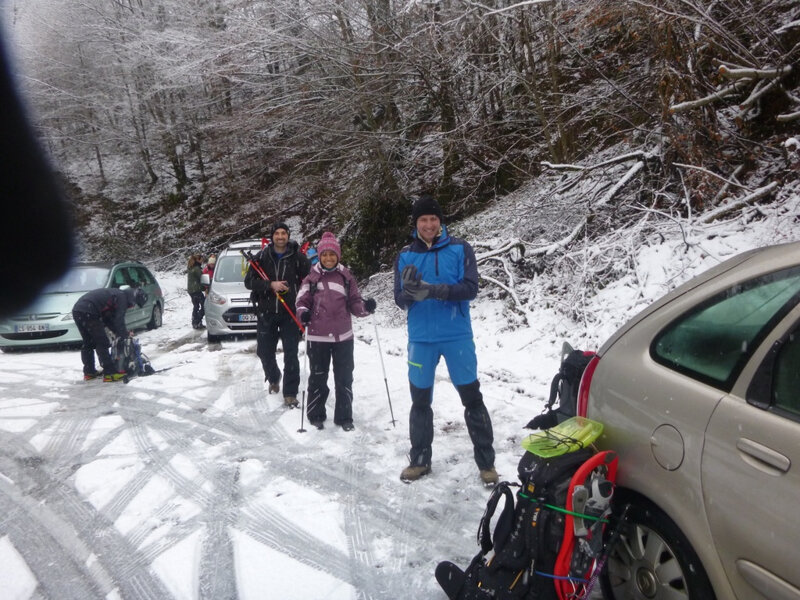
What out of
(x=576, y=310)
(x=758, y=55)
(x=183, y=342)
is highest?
(x=758, y=55)

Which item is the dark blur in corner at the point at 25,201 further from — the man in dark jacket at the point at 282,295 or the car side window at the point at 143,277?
the man in dark jacket at the point at 282,295

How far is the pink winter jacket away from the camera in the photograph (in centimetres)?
500

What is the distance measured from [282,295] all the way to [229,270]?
203 inches

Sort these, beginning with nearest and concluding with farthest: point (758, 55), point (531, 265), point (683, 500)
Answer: point (683, 500), point (758, 55), point (531, 265)

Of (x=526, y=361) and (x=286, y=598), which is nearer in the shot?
(x=286, y=598)

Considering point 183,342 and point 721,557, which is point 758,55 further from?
point 183,342

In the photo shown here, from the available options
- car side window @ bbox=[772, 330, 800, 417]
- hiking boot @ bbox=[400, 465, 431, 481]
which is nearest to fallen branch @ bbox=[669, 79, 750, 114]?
hiking boot @ bbox=[400, 465, 431, 481]

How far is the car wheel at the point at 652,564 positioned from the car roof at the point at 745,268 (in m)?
0.87

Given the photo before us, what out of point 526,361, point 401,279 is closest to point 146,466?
point 401,279

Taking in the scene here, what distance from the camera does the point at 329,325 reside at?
4.99 m

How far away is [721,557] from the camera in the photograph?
1796mm

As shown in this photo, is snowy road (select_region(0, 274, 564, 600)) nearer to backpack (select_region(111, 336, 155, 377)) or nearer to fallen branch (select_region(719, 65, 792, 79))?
backpack (select_region(111, 336, 155, 377))

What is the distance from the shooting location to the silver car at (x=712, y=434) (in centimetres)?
167

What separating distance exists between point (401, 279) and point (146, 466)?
2678mm
